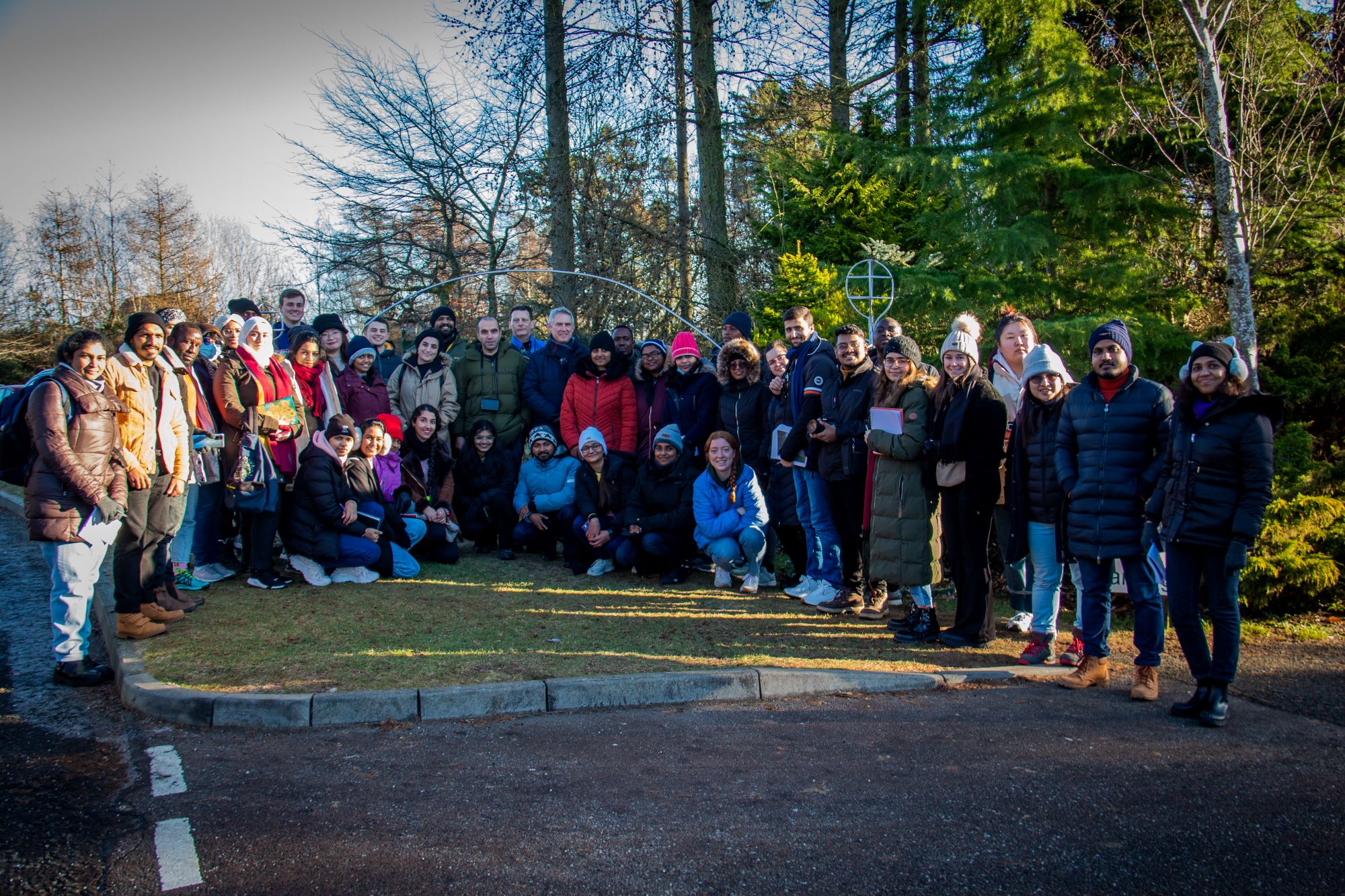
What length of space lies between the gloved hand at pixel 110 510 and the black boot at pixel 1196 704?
21.0ft

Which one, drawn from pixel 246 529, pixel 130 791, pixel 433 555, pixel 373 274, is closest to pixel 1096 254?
pixel 433 555

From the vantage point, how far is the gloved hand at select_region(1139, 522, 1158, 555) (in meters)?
5.08

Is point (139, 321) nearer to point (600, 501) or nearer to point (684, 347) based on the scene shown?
point (600, 501)

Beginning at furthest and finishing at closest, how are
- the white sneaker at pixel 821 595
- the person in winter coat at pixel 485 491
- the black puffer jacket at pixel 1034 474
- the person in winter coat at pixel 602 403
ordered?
the person in winter coat at pixel 485 491 → the person in winter coat at pixel 602 403 → the white sneaker at pixel 821 595 → the black puffer jacket at pixel 1034 474

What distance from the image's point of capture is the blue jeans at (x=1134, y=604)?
5145mm

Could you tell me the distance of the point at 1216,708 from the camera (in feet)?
15.4

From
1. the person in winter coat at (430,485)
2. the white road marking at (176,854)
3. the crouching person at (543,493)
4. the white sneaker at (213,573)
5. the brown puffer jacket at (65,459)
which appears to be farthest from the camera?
the crouching person at (543,493)

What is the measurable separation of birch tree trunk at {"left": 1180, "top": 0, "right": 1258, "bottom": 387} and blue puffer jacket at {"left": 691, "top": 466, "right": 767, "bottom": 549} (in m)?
4.80

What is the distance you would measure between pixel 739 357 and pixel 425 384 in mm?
3457

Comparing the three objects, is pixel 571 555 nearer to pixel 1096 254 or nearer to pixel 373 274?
pixel 1096 254

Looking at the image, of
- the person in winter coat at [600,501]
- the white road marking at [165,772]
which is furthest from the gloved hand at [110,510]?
the person in winter coat at [600,501]

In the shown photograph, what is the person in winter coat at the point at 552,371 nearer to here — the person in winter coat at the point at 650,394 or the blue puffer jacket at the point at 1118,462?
the person in winter coat at the point at 650,394

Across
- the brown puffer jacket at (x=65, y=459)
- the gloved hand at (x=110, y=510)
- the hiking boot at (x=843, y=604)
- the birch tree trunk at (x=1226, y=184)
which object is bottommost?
the hiking boot at (x=843, y=604)

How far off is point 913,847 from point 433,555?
6.35m
